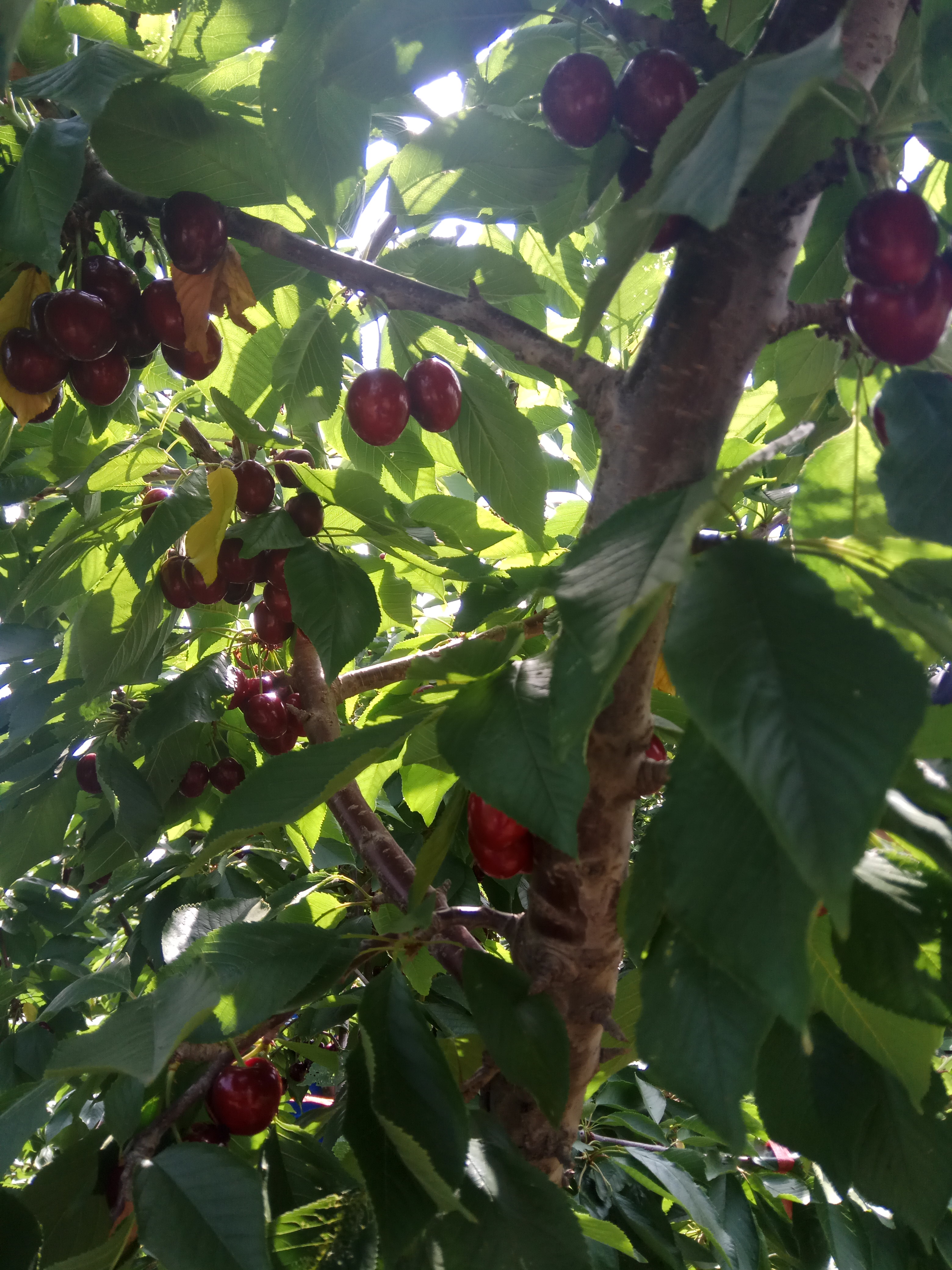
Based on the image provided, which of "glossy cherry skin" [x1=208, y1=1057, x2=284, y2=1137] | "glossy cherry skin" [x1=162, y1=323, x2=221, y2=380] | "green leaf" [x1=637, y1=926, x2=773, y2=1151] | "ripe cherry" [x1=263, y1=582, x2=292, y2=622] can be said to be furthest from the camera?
"ripe cherry" [x1=263, y1=582, x2=292, y2=622]

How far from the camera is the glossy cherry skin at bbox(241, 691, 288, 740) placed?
4.09 ft

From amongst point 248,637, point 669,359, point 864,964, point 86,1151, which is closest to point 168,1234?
point 86,1151

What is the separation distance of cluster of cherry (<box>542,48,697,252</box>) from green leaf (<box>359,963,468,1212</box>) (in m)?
0.54

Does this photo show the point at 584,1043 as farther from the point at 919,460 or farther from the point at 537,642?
the point at 919,460

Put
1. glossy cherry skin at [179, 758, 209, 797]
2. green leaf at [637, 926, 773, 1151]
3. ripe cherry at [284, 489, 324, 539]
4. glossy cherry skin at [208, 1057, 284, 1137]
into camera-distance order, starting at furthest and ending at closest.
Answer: glossy cherry skin at [179, 758, 209, 797], ripe cherry at [284, 489, 324, 539], glossy cherry skin at [208, 1057, 284, 1137], green leaf at [637, 926, 773, 1151]

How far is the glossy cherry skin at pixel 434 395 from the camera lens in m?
0.87

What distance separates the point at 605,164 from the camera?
64 cm

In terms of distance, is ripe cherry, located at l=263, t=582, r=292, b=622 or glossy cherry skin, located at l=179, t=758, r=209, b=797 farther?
glossy cherry skin, located at l=179, t=758, r=209, b=797

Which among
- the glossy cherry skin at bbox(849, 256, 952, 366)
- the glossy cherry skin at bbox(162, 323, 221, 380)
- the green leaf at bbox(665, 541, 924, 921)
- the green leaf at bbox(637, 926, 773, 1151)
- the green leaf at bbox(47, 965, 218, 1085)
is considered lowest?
the green leaf at bbox(47, 965, 218, 1085)

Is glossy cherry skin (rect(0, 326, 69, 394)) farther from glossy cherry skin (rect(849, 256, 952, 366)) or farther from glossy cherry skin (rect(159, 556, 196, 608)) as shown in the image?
glossy cherry skin (rect(849, 256, 952, 366))

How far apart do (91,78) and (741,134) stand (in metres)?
0.51

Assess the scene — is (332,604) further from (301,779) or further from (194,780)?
(194,780)

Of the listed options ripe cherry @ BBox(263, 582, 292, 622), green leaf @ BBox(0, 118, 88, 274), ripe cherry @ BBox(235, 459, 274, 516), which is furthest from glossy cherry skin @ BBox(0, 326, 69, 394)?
ripe cherry @ BBox(263, 582, 292, 622)

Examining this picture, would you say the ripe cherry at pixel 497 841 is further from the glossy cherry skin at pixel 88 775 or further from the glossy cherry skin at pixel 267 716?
the glossy cherry skin at pixel 88 775
